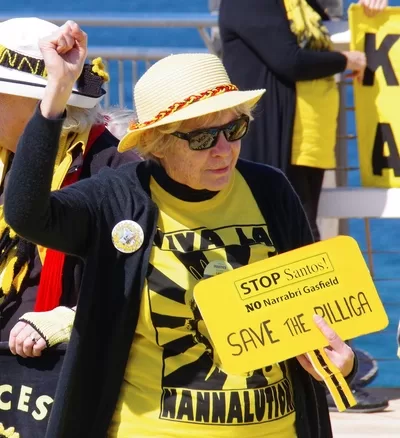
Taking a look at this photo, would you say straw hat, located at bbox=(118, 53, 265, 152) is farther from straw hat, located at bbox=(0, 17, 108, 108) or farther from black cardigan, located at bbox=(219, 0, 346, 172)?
black cardigan, located at bbox=(219, 0, 346, 172)

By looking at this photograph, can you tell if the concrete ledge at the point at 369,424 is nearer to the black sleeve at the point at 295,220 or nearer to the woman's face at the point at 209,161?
the black sleeve at the point at 295,220

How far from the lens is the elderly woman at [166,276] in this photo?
2859 mm

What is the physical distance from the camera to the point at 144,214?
9.61 ft

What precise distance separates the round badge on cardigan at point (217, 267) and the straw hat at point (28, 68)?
0.76 metres

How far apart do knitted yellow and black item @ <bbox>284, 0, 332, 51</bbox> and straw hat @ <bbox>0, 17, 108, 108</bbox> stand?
209cm

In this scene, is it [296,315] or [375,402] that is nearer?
[296,315]

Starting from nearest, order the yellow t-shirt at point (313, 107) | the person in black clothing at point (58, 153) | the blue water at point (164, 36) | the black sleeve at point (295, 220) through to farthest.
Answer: the black sleeve at point (295, 220)
the person in black clothing at point (58, 153)
the yellow t-shirt at point (313, 107)
the blue water at point (164, 36)

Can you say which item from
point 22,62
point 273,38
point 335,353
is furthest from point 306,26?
point 335,353

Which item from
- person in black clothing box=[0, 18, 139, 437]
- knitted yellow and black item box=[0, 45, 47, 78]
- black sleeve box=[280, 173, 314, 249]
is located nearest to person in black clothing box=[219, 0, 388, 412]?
person in black clothing box=[0, 18, 139, 437]

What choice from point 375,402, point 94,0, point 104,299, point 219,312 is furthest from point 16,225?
point 94,0

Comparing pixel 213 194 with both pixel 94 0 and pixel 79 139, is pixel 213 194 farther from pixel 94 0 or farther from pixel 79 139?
pixel 94 0

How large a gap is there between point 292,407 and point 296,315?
26cm

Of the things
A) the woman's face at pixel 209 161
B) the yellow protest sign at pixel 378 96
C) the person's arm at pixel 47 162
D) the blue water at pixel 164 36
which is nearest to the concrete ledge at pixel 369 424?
the yellow protest sign at pixel 378 96

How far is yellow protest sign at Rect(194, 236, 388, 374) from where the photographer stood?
2797mm
